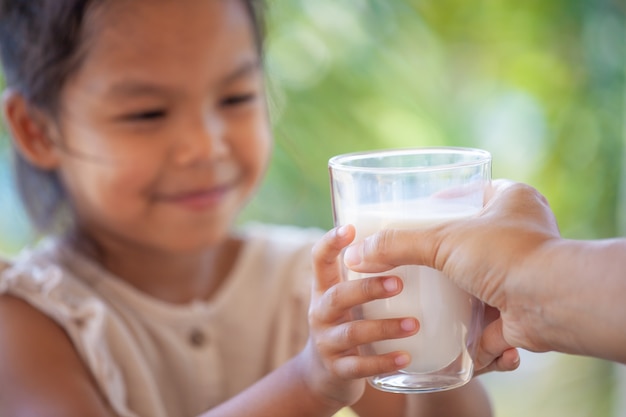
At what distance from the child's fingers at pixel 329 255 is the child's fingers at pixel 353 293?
0.03 m

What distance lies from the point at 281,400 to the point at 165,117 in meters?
0.44

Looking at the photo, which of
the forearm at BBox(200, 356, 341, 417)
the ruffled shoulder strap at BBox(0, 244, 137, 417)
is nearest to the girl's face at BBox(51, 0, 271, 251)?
the ruffled shoulder strap at BBox(0, 244, 137, 417)

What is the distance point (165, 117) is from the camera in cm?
116

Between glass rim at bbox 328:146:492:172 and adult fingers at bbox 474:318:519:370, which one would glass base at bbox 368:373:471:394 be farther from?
glass rim at bbox 328:146:492:172

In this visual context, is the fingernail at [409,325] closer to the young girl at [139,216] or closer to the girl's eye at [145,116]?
the young girl at [139,216]

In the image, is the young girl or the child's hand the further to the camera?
the young girl

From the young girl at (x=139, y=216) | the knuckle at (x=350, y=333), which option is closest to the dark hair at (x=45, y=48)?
the young girl at (x=139, y=216)

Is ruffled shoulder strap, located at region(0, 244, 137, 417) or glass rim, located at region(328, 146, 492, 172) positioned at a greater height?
glass rim, located at region(328, 146, 492, 172)

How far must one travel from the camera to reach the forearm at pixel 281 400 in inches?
33.9

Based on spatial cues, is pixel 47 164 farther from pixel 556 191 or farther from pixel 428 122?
pixel 556 191

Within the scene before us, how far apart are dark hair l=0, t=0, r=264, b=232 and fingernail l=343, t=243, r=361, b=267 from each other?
2.05ft

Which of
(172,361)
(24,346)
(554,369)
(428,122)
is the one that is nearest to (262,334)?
(172,361)

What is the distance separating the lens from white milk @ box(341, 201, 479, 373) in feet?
2.24

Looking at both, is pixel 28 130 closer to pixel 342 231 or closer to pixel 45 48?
pixel 45 48
